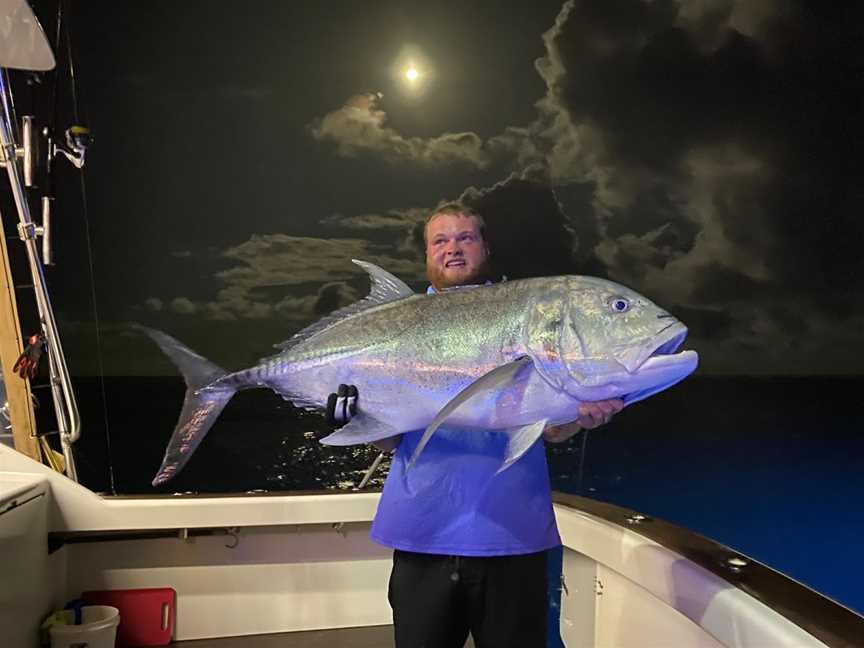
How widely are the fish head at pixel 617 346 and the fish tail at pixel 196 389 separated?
2.10ft

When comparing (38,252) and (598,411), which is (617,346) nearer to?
(598,411)

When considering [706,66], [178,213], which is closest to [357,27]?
[178,213]

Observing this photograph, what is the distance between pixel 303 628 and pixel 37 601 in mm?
1052

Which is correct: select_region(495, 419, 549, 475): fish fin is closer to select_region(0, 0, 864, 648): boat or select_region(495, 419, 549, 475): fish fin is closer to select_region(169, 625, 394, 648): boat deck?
select_region(0, 0, 864, 648): boat

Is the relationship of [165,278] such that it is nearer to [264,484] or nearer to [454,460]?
[264,484]

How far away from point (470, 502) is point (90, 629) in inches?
75.7

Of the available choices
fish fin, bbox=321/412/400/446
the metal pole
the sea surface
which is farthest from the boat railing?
the sea surface

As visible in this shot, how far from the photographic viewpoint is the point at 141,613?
2.71 meters

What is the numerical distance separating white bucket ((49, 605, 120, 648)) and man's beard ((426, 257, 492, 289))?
205 centimetres

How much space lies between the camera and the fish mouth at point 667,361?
0.90 m

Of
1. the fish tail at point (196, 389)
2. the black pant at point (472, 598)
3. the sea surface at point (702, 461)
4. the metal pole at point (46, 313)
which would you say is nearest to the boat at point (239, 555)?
the metal pole at point (46, 313)

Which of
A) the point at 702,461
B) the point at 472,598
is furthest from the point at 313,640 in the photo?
the point at 702,461

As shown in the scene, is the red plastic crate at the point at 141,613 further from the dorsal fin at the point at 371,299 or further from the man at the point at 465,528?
the dorsal fin at the point at 371,299

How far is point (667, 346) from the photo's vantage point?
0.94 metres
